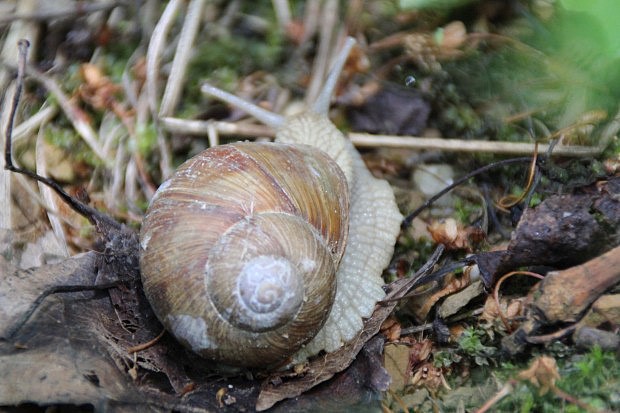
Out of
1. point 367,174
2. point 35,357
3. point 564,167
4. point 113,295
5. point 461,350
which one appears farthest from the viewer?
point 367,174

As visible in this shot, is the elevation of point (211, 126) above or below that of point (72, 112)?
below

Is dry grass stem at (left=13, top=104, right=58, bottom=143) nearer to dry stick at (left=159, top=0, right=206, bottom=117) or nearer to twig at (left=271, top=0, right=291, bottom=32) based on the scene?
dry stick at (left=159, top=0, right=206, bottom=117)

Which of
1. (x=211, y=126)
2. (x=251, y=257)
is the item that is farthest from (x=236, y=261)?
(x=211, y=126)

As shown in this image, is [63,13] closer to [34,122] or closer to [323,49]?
[34,122]

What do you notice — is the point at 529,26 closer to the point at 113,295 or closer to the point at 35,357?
the point at 113,295

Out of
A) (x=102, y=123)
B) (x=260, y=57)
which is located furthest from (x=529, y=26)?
(x=102, y=123)

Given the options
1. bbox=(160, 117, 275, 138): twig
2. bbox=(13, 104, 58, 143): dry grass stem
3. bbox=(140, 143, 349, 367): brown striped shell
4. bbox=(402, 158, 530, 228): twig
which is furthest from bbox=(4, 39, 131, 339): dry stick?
bbox=(402, 158, 530, 228): twig

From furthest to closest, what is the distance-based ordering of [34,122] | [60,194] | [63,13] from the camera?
[63,13] < [34,122] < [60,194]
